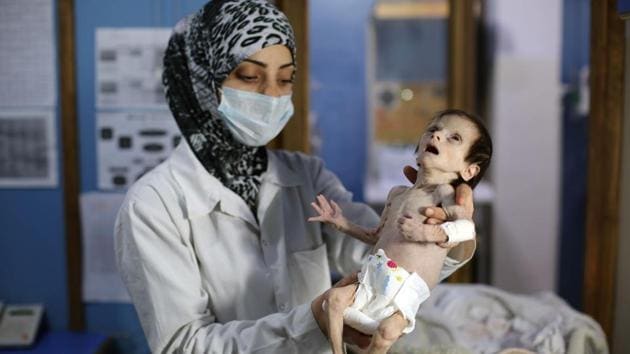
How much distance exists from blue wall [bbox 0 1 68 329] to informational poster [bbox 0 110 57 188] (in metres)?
0.03

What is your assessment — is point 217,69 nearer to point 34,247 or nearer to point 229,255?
point 229,255

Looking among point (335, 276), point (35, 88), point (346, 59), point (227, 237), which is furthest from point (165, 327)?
point (346, 59)

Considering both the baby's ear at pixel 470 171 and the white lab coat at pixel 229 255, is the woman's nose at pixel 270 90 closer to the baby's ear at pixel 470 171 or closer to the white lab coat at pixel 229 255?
the white lab coat at pixel 229 255

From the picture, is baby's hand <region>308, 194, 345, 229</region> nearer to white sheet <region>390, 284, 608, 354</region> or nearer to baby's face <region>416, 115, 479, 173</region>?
baby's face <region>416, 115, 479, 173</region>

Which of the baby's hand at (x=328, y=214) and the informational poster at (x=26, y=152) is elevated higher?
the informational poster at (x=26, y=152)

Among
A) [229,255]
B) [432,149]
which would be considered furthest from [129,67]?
[432,149]

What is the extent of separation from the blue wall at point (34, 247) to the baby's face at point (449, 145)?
1.34 metres

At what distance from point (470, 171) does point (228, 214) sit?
587mm

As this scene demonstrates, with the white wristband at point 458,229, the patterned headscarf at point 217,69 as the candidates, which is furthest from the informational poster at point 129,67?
the white wristband at point 458,229

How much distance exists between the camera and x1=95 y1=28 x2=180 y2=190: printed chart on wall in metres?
2.06

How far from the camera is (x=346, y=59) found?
3.24m

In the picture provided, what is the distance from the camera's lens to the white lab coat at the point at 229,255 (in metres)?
1.34

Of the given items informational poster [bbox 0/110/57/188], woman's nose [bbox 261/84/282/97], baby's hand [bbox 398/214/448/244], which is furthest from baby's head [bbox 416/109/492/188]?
informational poster [bbox 0/110/57/188]

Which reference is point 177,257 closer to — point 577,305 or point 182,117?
point 182,117
